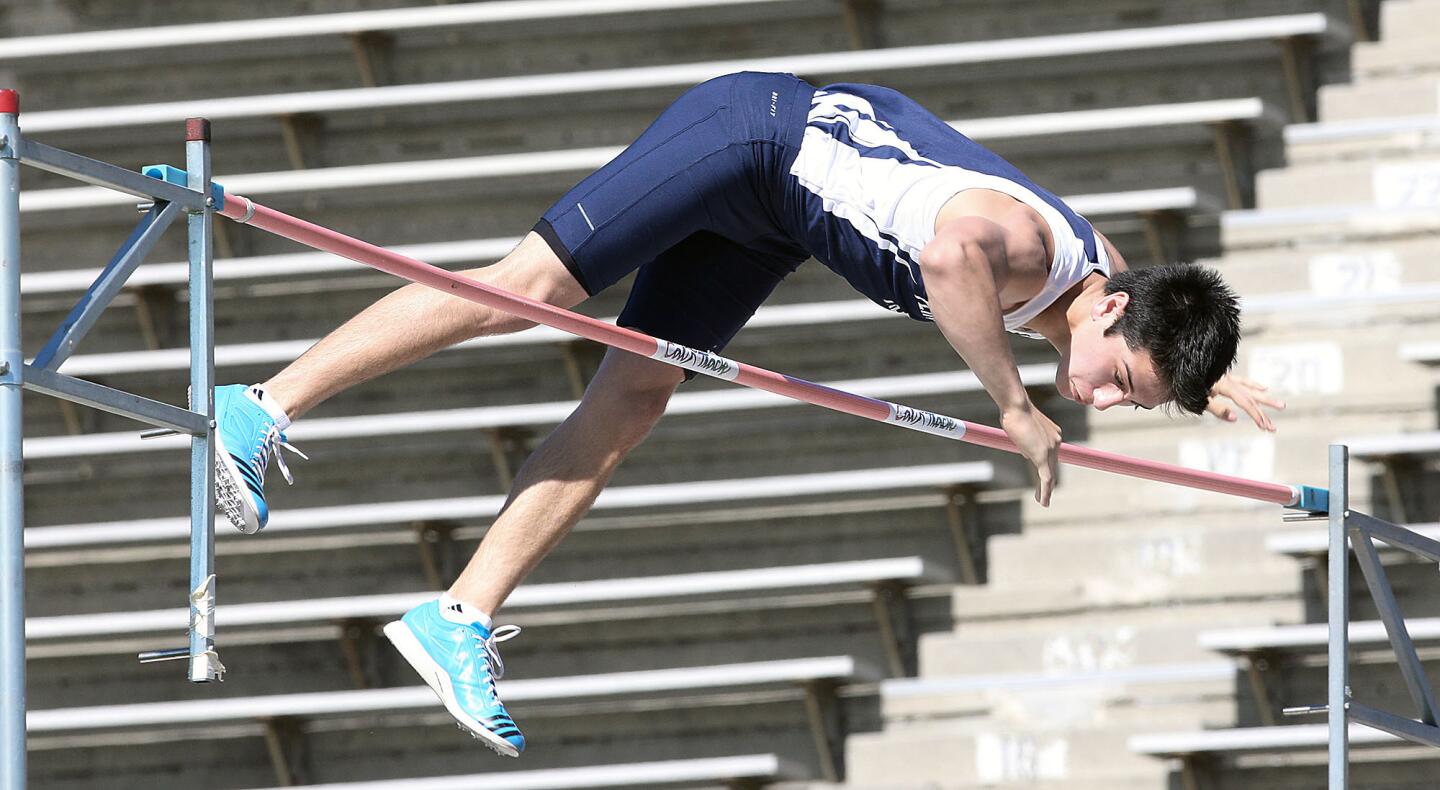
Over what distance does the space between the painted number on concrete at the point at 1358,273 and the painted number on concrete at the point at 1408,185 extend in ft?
0.45

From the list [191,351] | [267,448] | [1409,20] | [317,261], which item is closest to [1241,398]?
[267,448]

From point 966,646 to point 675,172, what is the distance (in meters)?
2.25

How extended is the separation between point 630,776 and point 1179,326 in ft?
7.31

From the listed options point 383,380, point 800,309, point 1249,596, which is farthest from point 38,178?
point 1249,596

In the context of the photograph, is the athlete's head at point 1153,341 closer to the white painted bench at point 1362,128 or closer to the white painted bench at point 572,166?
the white painted bench at point 572,166

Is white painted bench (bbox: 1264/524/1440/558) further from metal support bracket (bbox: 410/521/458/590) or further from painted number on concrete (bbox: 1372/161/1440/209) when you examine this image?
metal support bracket (bbox: 410/521/458/590)

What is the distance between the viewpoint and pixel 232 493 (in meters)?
2.46

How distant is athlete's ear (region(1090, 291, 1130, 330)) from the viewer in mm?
2574

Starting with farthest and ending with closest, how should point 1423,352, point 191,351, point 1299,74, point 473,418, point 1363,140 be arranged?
point 1299,74, point 1363,140, point 473,418, point 1423,352, point 191,351

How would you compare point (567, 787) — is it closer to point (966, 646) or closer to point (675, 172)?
point (966, 646)

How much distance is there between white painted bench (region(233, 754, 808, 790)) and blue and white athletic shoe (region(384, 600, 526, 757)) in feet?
5.53

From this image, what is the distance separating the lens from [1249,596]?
4.52m

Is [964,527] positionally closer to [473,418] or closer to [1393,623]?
[473,418]

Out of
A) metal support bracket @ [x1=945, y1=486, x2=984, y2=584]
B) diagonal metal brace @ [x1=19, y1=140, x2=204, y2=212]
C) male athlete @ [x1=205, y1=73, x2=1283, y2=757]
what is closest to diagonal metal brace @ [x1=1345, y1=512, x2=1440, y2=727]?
male athlete @ [x1=205, y1=73, x2=1283, y2=757]
